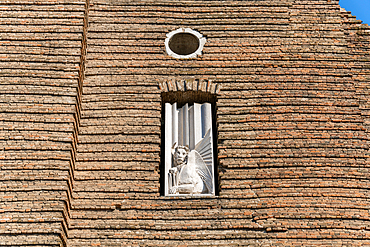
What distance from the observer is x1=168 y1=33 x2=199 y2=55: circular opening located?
13.5 metres

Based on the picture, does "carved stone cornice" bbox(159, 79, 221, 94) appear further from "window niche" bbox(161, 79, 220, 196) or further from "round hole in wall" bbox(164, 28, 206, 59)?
"round hole in wall" bbox(164, 28, 206, 59)

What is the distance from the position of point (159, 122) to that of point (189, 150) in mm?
854

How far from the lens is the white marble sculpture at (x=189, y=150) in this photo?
11.7 metres

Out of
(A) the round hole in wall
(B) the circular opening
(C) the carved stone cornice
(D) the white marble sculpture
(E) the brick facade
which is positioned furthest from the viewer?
(B) the circular opening

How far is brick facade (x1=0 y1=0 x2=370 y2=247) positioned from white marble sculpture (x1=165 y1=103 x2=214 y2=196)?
339mm

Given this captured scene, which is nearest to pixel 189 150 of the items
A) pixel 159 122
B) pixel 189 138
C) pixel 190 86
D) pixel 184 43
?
pixel 189 138

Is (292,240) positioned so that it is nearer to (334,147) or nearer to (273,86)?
(334,147)

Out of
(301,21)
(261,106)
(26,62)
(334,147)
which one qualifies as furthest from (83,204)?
(301,21)

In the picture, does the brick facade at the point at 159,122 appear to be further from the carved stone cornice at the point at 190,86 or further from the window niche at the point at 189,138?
the window niche at the point at 189,138

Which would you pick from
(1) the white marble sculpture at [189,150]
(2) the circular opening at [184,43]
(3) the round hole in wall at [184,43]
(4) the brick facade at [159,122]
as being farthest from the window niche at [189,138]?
(2) the circular opening at [184,43]

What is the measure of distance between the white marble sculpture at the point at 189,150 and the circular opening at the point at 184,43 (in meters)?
1.59

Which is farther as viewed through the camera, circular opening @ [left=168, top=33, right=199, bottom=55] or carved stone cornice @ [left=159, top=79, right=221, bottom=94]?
circular opening @ [left=168, top=33, right=199, bottom=55]

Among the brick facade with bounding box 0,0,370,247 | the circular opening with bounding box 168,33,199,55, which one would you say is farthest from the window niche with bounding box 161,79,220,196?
the circular opening with bounding box 168,33,199,55

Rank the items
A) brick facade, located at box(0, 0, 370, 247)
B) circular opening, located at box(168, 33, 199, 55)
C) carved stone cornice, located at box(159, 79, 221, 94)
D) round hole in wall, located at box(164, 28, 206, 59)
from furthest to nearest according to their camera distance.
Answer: circular opening, located at box(168, 33, 199, 55)
round hole in wall, located at box(164, 28, 206, 59)
carved stone cornice, located at box(159, 79, 221, 94)
brick facade, located at box(0, 0, 370, 247)
